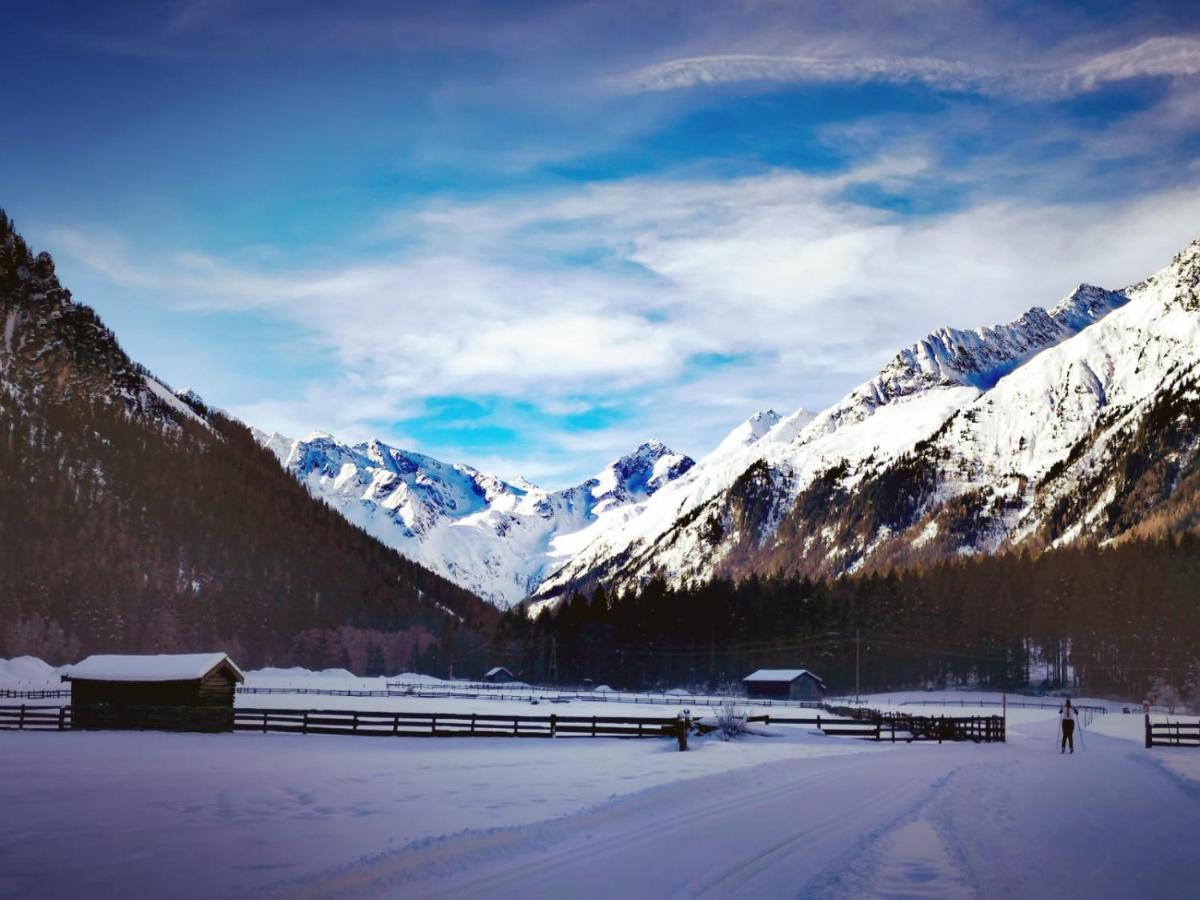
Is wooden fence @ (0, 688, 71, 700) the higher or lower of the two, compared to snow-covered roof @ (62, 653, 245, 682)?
lower

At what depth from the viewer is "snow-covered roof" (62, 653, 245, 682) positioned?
5328 centimetres

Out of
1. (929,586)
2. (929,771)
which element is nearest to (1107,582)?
(929,586)

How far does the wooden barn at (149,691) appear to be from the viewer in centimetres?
5034

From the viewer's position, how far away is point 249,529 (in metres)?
184

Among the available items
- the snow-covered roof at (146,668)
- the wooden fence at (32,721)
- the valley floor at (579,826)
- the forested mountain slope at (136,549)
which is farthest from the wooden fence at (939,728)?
the forested mountain slope at (136,549)

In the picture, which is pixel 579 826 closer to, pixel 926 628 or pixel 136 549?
pixel 926 628

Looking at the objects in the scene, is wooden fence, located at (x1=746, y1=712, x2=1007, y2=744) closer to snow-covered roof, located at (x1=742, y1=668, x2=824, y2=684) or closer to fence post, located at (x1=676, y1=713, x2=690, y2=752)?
fence post, located at (x1=676, y1=713, x2=690, y2=752)

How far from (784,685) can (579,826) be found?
101 m

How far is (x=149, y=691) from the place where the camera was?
2137 inches

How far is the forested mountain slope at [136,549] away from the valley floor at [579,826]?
4388 inches

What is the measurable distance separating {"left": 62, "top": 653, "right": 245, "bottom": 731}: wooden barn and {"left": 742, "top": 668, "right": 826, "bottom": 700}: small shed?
74165 millimetres

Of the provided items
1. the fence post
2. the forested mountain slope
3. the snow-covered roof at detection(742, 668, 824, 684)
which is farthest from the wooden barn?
the forested mountain slope

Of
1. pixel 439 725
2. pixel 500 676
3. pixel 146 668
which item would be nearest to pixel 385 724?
pixel 439 725

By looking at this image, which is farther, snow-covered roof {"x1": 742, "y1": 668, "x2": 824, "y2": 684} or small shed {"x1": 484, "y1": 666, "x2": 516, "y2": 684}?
small shed {"x1": 484, "y1": 666, "x2": 516, "y2": 684}
